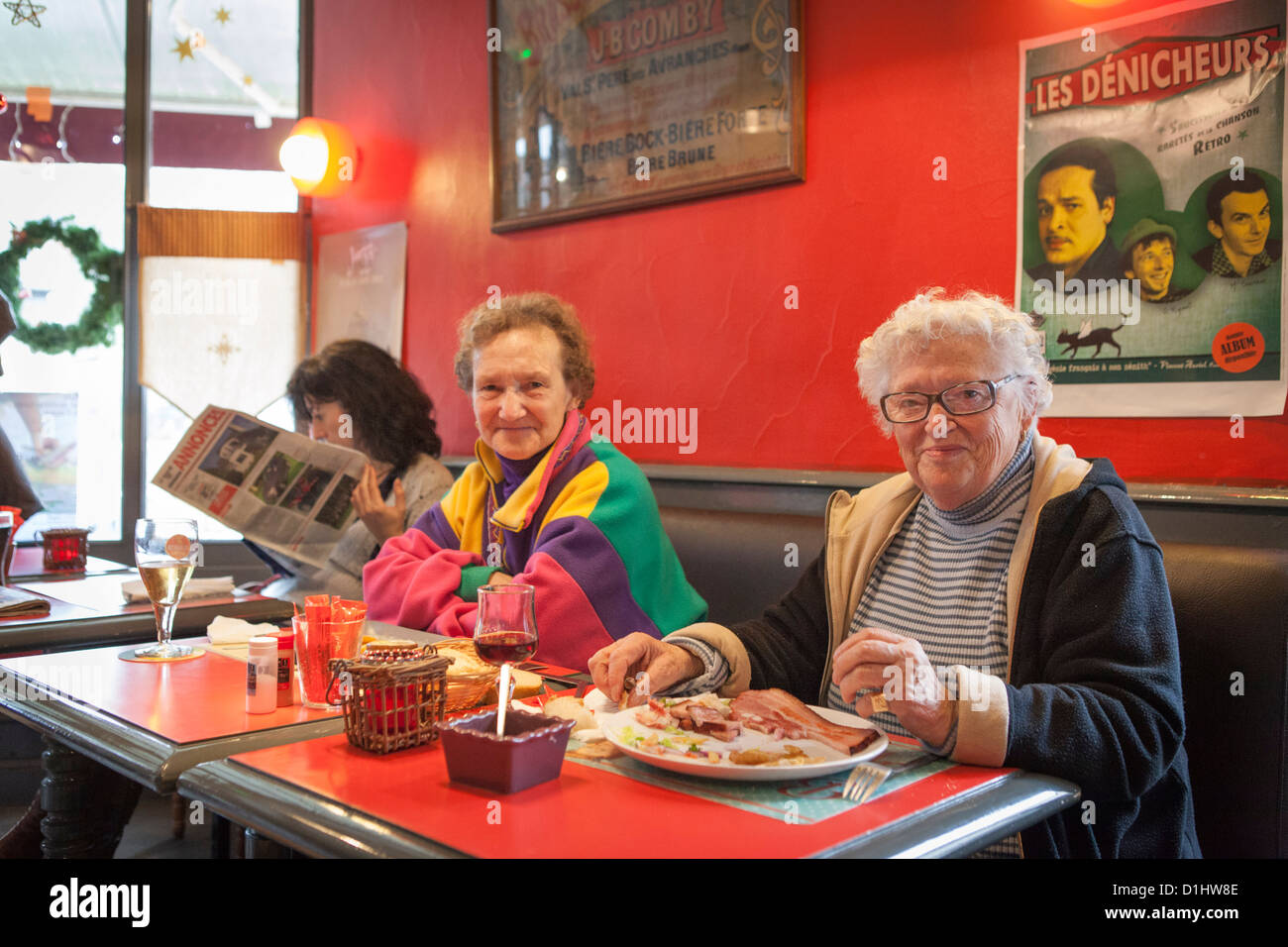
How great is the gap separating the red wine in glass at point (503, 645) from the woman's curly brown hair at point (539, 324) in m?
1.26

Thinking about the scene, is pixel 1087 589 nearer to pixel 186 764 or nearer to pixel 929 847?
pixel 929 847

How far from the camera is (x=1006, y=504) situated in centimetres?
168

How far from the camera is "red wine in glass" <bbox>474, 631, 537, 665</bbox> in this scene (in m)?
1.28

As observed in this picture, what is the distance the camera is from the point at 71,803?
5.98ft

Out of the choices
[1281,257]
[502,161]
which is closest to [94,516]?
[502,161]

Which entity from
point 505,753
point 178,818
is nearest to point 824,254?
point 505,753

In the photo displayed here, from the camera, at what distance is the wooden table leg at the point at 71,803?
71.2 inches

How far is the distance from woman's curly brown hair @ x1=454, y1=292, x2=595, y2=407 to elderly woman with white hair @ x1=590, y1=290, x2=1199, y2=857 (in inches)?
32.0

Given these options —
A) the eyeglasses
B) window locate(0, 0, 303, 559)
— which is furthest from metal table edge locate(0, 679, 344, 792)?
window locate(0, 0, 303, 559)

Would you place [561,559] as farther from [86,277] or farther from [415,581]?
[86,277]

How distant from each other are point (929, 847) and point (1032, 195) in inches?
69.3

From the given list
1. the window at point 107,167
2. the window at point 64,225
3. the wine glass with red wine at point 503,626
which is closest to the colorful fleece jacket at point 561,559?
the wine glass with red wine at point 503,626

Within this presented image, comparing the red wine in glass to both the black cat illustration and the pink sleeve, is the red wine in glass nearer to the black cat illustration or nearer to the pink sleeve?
the pink sleeve
